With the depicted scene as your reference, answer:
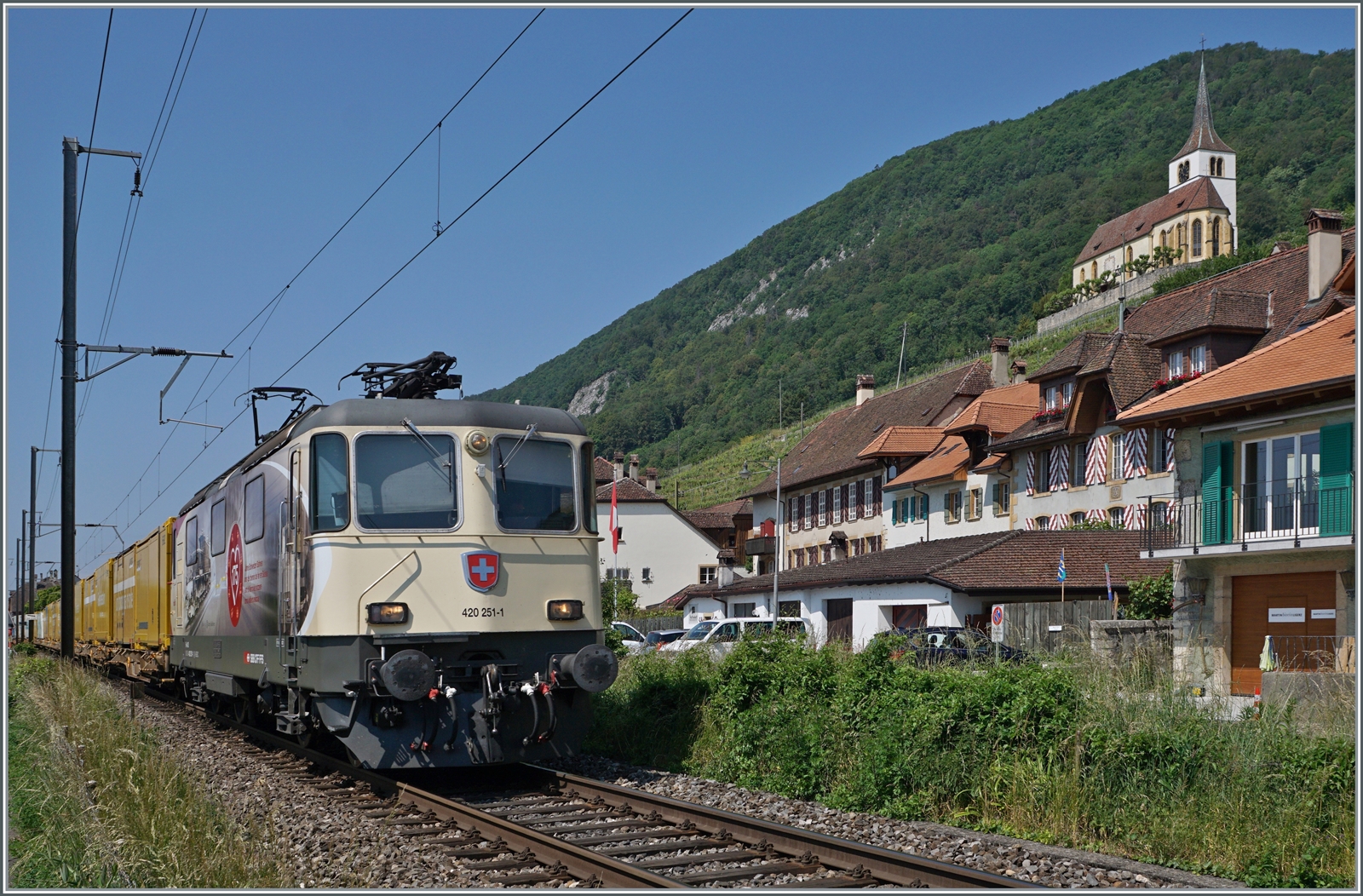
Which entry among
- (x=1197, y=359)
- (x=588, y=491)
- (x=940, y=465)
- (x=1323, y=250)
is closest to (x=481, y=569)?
(x=588, y=491)

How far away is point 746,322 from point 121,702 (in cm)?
15701

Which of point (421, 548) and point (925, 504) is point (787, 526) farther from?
point (421, 548)

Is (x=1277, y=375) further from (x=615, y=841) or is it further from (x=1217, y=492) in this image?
(x=615, y=841)

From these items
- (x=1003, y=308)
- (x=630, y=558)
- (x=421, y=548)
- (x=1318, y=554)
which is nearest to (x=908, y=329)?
(x=1003, y=308)

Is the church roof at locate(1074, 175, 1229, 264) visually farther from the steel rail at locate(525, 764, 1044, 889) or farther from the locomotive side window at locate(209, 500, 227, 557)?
the steel rail at locate(525, 764, 1044, 889)

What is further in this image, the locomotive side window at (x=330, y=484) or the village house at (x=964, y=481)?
the village house at (x=964, y=481)

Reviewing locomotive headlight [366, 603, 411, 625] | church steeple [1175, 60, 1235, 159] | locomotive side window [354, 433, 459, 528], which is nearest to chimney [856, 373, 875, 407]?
locomotive side window [354, 433, 459, 528]

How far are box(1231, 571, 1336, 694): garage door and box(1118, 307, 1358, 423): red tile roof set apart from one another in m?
3.25

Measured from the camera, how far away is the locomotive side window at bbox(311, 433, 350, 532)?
37.7ft

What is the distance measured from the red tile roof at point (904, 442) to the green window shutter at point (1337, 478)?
29.9m

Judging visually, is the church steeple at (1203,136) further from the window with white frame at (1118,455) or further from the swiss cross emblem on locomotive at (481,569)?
the swiss cross emblem on locomotive at (481,569)

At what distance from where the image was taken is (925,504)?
159 feet

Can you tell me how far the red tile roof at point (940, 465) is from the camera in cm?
4603

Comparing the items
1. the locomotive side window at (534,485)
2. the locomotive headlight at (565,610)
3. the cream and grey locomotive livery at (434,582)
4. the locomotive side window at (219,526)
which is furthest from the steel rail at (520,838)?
the locomotive side window at (219,526)
